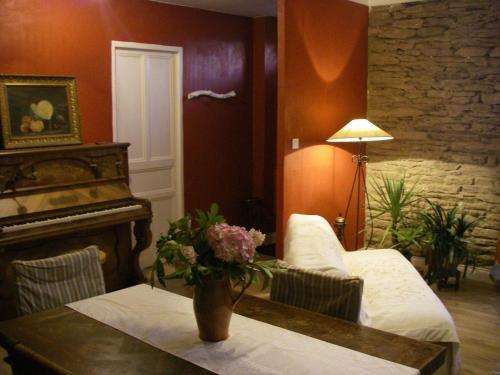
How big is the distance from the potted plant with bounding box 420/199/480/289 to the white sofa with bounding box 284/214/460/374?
0.81 m

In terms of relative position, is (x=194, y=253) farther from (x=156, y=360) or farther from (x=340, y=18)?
(x=340, y=18)

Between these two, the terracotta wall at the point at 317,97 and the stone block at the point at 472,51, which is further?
the stone block at the point at 472,51

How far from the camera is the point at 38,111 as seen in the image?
4.39 m

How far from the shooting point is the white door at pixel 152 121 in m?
5.41

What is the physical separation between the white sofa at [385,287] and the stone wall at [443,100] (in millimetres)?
1448

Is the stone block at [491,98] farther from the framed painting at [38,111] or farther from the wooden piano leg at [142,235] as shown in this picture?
the framed painting at [38,111]

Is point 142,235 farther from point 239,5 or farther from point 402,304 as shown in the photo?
point 239,5

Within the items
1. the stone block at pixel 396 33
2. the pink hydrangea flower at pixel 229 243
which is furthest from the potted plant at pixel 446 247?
the pink hydrangea flower at pixel 229 243

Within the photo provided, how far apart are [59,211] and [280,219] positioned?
1838 millimetres

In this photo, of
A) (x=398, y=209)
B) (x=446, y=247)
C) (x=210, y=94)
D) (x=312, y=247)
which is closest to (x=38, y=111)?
(x=210, y=94)

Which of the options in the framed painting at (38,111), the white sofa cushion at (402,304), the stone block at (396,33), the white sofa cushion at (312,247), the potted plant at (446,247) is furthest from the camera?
the stone block at (396,33)

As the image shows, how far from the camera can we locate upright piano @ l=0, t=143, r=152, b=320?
4.05 m

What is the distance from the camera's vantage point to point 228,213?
21.9 feet

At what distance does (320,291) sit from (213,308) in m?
0.65
